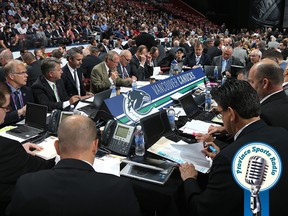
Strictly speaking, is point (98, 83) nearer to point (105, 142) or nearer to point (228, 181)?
point (105, 142)

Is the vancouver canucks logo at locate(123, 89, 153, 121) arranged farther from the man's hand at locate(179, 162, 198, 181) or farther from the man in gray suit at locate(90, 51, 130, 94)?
the man in gray suit at locate(90, 51, 130, 94)

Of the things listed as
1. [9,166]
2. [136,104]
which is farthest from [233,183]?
[136,104]

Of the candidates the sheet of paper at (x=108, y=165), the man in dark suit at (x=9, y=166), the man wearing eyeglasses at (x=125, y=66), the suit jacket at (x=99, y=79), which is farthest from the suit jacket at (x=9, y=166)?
the man wearing eyeglasses at (x=125, y=66)

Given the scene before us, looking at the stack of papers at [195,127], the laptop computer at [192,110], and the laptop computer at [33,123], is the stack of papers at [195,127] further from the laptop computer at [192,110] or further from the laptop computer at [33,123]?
the laptop computer at [33,123]

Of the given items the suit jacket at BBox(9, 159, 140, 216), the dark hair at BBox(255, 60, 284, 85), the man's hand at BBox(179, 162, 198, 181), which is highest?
the dark hair at BBox(255, 60, 284, 85)

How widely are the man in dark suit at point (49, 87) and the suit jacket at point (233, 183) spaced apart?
2508 millimetres

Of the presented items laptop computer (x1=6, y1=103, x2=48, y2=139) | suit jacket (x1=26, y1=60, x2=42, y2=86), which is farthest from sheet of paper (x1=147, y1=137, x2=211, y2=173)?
suit jacket (x1=26, y1=60, x2=42, y2=86)

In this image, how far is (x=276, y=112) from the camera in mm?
2400

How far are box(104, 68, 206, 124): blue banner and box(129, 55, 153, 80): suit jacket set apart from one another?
1138mm

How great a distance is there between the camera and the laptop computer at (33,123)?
300 cm

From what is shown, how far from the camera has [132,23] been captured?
19281 mm

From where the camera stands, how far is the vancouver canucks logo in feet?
10.7

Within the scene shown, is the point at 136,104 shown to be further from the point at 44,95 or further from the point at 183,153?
the point at 44,95

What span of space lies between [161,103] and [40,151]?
1759mm
